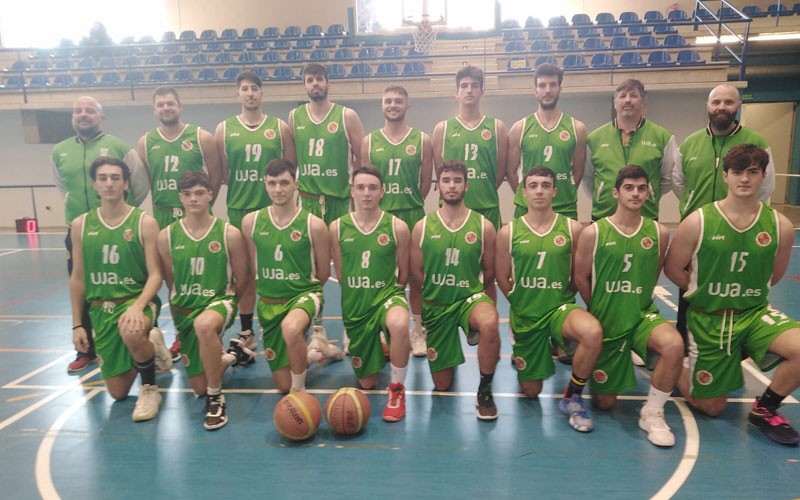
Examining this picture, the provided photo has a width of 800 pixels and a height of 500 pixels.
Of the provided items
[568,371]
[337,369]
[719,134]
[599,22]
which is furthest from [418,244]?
[599,22]

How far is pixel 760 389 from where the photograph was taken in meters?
4.16

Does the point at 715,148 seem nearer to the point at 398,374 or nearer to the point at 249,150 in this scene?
the point at 398,374

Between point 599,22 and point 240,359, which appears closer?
point 240,359

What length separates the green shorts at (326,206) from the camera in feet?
16.7

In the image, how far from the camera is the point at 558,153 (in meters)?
4.66

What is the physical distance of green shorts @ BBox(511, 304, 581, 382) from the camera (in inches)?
149

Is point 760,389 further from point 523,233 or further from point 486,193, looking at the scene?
point 486,193

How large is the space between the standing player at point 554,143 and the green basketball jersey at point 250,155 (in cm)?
228

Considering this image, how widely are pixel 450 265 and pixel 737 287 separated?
6.28 ft

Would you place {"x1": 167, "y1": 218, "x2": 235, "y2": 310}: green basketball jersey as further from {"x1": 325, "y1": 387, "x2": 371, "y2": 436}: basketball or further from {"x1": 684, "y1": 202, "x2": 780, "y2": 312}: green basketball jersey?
{"x1": 684, "y1": 202, "x2": 780, "y2": 312}: green basketball jersey

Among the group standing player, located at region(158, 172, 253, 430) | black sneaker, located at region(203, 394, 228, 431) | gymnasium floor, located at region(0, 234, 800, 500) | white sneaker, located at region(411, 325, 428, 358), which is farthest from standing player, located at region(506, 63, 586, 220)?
black sneaker, located at region(203, 394, 228, 431)

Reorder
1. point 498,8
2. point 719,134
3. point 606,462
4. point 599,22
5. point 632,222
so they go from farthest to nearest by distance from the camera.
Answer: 1. point 599,22
2. point 498,8
3. point 719,134
4. point 632,222
5. point 606,462

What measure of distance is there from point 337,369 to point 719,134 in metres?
3.58

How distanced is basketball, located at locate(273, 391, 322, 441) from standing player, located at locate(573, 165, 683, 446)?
6.45 feet
